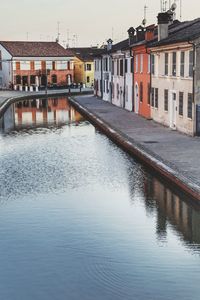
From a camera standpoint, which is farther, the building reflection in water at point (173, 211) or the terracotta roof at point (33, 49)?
the terracotta roof at point (33, 49)

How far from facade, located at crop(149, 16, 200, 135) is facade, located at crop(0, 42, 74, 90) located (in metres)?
56.8

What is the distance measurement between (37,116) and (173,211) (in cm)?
3500

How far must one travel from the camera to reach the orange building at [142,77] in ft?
140

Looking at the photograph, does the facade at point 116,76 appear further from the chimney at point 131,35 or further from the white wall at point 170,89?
the white wall at point 170,89

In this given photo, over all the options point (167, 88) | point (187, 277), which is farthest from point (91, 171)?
point (167, 88)

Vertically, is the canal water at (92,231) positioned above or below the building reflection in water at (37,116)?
below

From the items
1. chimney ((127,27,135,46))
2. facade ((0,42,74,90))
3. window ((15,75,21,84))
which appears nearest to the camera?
chimney ((127,27,135,46))

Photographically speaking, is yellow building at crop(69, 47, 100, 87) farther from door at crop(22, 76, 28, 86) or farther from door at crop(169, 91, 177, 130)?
door at crop(169, 91, 177, 130)

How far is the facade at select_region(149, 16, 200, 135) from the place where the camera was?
3038cm

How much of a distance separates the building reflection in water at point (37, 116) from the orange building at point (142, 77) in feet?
18.1

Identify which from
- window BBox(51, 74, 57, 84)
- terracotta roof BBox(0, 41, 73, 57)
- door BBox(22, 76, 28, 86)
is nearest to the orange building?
door BBox(22, 76, 28, 86)

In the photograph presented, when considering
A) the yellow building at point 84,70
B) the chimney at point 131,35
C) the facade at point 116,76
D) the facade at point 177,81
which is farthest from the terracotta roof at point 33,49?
the facade at point 177,81

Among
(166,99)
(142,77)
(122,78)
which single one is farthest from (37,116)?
(166,99)

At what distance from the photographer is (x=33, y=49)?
4043 inches
